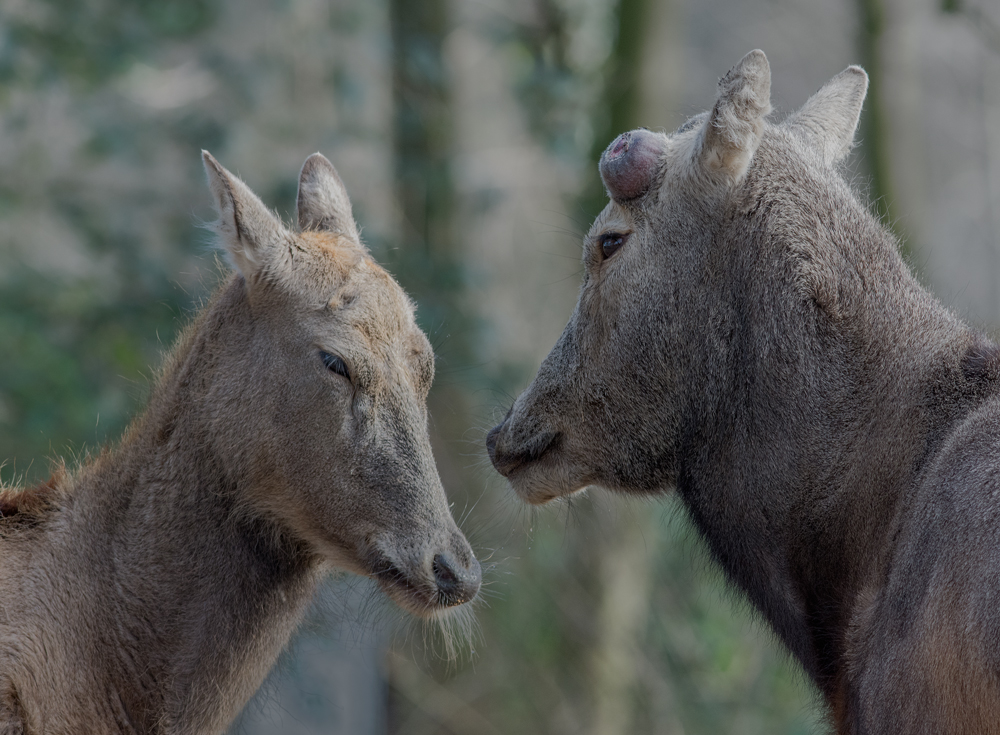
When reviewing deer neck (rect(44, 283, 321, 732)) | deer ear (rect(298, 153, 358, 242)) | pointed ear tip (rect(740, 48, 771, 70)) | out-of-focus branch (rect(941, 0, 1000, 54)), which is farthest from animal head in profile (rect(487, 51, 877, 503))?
out-of-focus branch (rect(941, 0, 1000, 54))

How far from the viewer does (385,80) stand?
29.3 ft

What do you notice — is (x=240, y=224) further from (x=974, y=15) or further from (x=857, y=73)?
(x=974, y=15)

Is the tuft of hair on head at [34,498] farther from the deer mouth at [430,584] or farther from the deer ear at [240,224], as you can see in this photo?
the deer mouth at [430,584]

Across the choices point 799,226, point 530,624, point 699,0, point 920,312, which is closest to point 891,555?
point 920,312

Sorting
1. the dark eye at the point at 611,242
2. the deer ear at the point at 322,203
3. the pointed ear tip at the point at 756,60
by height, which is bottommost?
the deer ear at the point at 322,203

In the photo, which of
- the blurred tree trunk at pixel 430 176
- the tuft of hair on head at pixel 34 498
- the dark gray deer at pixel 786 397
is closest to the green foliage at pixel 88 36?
the blurred tree trunk at pixel 430 176

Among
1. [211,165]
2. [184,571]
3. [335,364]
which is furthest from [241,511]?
[211,165]

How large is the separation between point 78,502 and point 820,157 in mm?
3134

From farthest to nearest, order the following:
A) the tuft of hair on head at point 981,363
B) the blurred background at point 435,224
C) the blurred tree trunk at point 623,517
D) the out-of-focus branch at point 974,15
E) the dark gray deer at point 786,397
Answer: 1. the blurred tree trunk at point 623,517
2. the blurred background at point 435,224
3. the out-of-focus branch at point 974,15
4. the tuft of hair on head at point 981,363
5. the dark gray deer at point 786,397

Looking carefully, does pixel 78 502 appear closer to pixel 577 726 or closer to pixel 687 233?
pixel 687 233

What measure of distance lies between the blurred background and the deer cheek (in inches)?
90.7

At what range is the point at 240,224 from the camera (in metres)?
3.97

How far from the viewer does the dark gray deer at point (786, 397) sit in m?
3.02

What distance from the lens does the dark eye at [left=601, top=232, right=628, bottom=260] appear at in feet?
12.8
